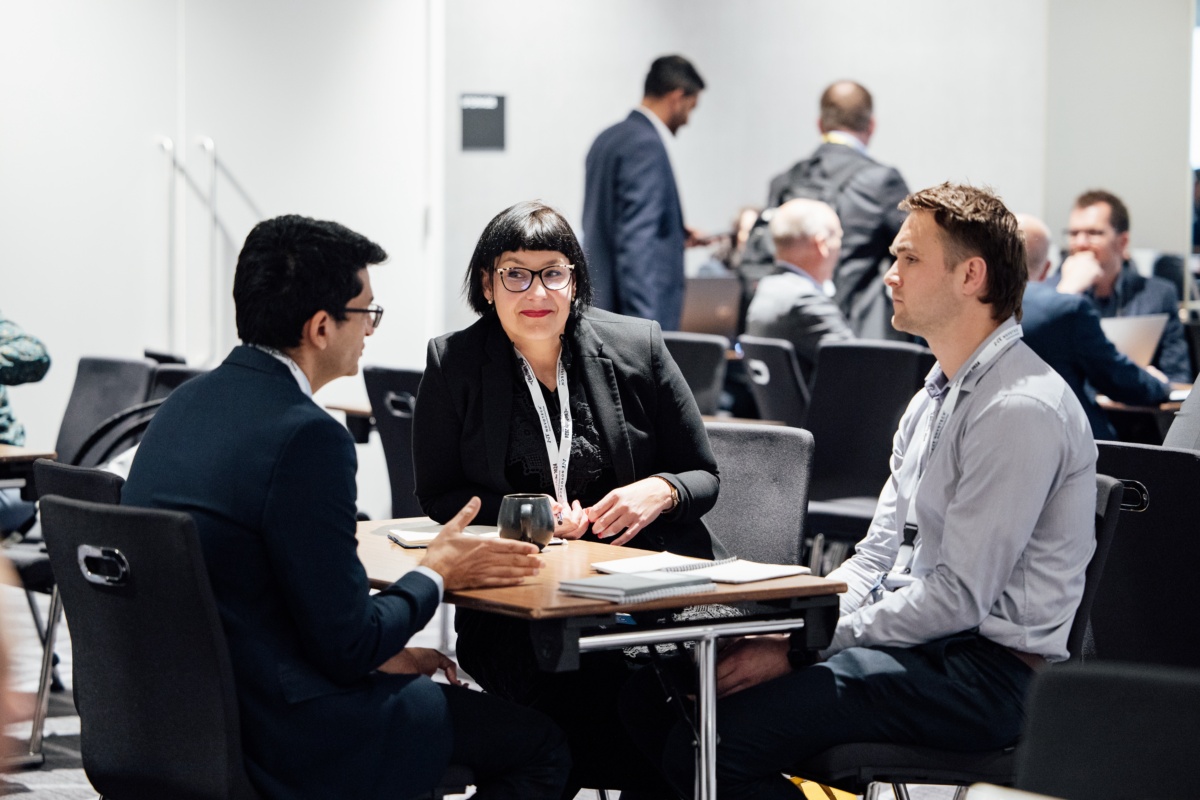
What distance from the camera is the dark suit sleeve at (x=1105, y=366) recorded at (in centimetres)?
431

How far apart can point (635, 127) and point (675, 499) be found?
3.09 meters

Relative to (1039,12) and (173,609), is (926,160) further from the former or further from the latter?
(173,609)

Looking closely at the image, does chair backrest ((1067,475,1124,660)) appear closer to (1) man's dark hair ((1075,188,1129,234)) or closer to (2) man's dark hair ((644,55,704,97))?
(2) man's dark hair ((644,55,704,97))

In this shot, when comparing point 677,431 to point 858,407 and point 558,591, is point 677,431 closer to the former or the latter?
point 558,591

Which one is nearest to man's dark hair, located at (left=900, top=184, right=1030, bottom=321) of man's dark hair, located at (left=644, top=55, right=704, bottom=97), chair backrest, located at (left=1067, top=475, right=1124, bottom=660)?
chair backrest, located at (left=1067, top=475, right=1124, bottom=660)

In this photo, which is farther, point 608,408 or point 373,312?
point 608,408

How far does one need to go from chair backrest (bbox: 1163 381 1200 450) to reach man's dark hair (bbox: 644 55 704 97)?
3094 mm

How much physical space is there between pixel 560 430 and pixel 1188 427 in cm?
129

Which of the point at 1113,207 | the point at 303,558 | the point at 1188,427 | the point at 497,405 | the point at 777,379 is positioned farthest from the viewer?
the point at 1113,207

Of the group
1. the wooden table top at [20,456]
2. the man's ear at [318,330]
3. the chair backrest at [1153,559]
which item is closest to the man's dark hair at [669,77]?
the wooden table top at [20,456]

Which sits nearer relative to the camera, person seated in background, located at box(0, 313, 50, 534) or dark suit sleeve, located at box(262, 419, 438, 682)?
dark suit sleeve, located at box(262, 419, 438, 682)

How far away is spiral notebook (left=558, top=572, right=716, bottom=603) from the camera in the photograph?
1.98 m

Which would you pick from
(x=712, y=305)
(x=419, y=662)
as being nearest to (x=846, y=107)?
(x=712, y=305)

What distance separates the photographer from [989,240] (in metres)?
2.44
